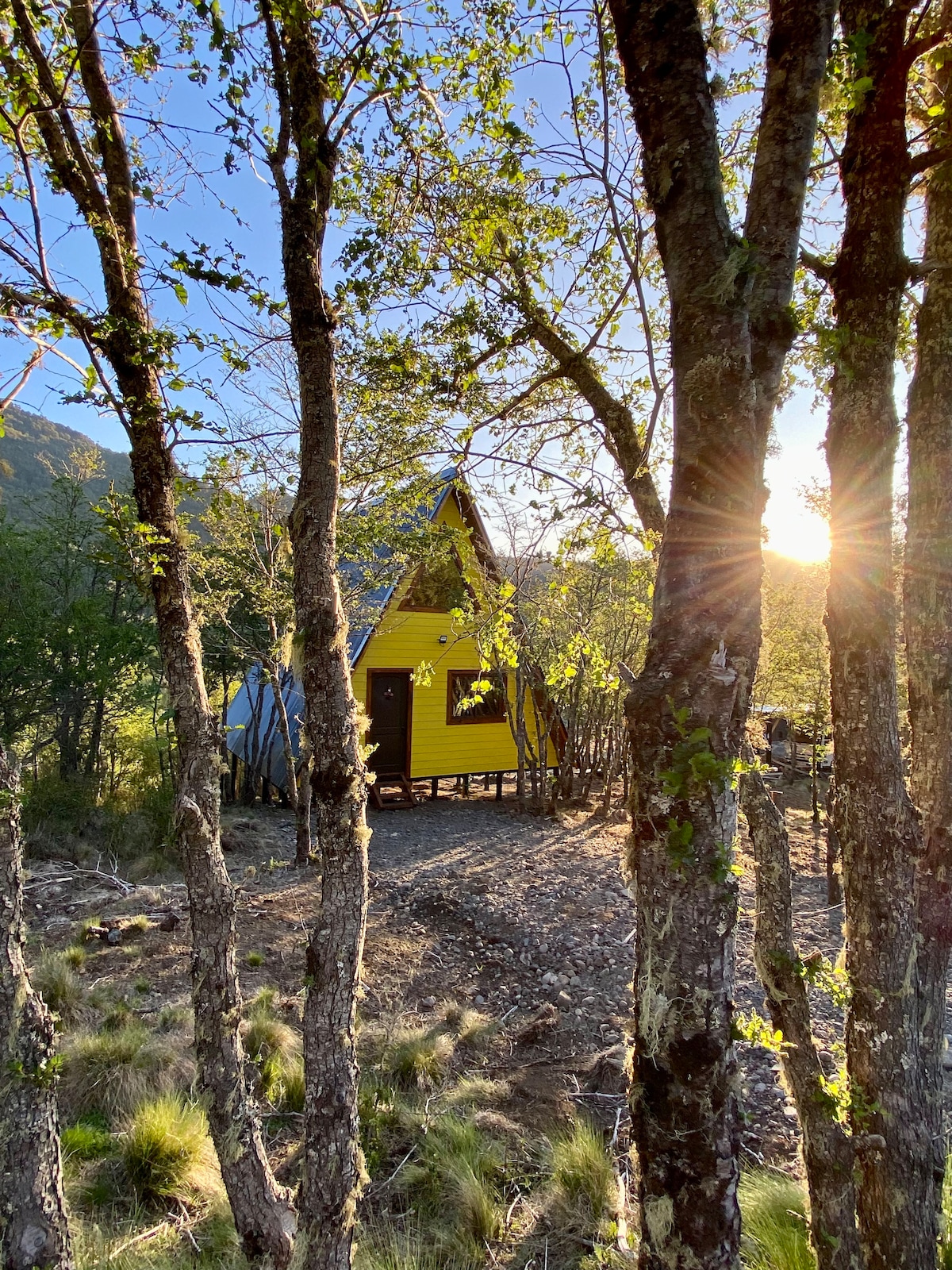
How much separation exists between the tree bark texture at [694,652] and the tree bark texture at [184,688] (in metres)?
2.10

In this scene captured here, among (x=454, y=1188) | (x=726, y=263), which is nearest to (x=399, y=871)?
(x=454, y=1188)

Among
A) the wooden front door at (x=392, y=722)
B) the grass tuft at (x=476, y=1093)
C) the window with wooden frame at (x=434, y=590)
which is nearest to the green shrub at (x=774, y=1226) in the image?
the grass tuft at (x=476, y=1093)

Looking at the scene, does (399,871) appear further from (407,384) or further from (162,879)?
(407,384)

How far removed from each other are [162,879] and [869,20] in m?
10.5

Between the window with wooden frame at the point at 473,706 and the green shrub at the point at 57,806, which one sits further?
the window with wooden frame at the point at 473,706

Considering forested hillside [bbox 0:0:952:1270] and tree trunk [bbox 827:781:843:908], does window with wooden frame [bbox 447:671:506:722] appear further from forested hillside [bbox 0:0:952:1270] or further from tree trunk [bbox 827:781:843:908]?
forested hillside [bbox 0:0:952:1270]

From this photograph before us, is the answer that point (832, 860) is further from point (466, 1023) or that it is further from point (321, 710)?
point (321, 710)

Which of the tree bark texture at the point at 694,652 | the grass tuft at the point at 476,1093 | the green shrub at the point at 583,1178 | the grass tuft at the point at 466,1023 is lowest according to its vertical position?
→ the grass tuft at the point at 466,1023

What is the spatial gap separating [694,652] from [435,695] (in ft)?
39.0

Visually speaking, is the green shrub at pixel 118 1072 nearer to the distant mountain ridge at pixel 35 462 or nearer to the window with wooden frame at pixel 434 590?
the window with wooden frame at pixel 434 590

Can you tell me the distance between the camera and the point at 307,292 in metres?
2.37

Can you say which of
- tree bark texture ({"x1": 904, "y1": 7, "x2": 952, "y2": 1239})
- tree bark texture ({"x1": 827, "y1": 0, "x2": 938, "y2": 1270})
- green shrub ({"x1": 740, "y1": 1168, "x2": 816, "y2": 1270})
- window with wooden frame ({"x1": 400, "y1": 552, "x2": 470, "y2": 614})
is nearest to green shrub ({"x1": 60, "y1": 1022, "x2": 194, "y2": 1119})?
green shrub ({"x1": 740, "y1": 1168, "x2": 816, "y2": 1270})

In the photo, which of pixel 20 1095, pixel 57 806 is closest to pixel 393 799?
pixel 57 806

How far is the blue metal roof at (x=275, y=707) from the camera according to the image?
10.4 metres
